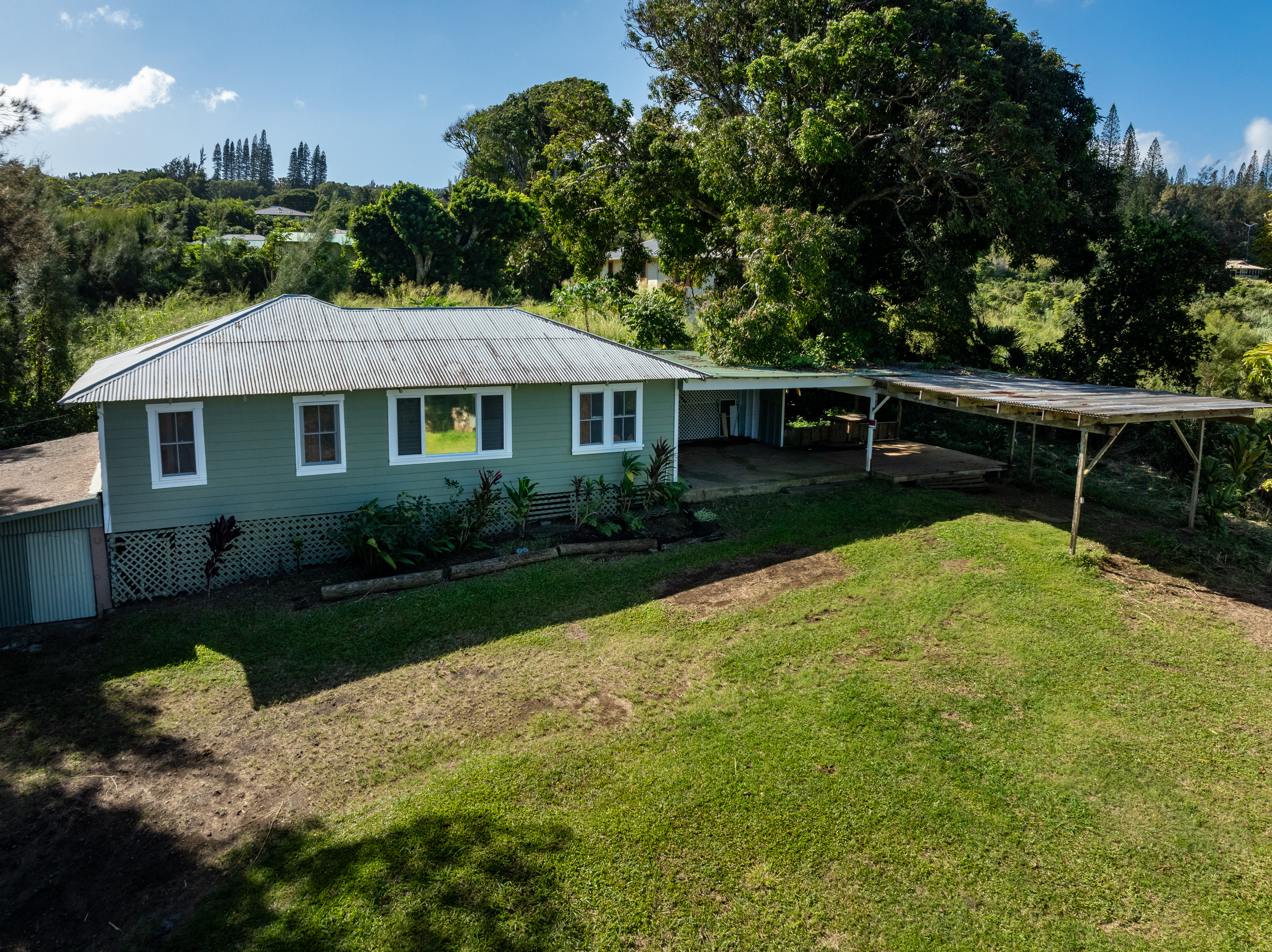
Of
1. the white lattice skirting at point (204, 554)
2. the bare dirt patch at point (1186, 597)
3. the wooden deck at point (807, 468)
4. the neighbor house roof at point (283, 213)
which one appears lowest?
the bare dirt patch at point (1186, 597)

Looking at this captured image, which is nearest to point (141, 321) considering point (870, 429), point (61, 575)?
point (61, 575)

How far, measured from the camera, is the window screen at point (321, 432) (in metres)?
10.9

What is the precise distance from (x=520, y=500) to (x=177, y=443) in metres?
4.80

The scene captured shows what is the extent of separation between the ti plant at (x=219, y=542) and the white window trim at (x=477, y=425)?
228cm

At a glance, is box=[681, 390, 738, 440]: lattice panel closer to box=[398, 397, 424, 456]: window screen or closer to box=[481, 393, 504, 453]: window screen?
box=[481, 393, 504, 453]: window screen

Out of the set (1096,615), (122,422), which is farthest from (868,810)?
(122,422)

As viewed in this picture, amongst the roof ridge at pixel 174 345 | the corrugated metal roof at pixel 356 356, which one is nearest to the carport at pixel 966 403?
the corrugated metal roof at pixel 356 356

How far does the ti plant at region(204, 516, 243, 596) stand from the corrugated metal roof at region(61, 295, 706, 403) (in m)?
1.77

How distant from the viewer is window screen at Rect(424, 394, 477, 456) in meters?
11.7

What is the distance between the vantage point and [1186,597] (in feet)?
34.5

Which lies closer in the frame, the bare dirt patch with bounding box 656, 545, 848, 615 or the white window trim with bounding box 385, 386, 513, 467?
the bare dirt patch with bounding box 656, 545, 848, 615

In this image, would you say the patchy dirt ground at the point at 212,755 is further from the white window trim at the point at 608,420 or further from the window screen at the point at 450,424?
the white window trim at the point at 608,420

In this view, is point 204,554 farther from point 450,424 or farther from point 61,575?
point 450,424

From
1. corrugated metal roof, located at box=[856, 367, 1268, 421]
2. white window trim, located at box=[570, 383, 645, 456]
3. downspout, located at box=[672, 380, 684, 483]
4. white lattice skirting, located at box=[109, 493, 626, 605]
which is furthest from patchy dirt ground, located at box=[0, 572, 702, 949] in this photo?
corrugated metal roof, located at box=[856, 367, 1268, 421]
